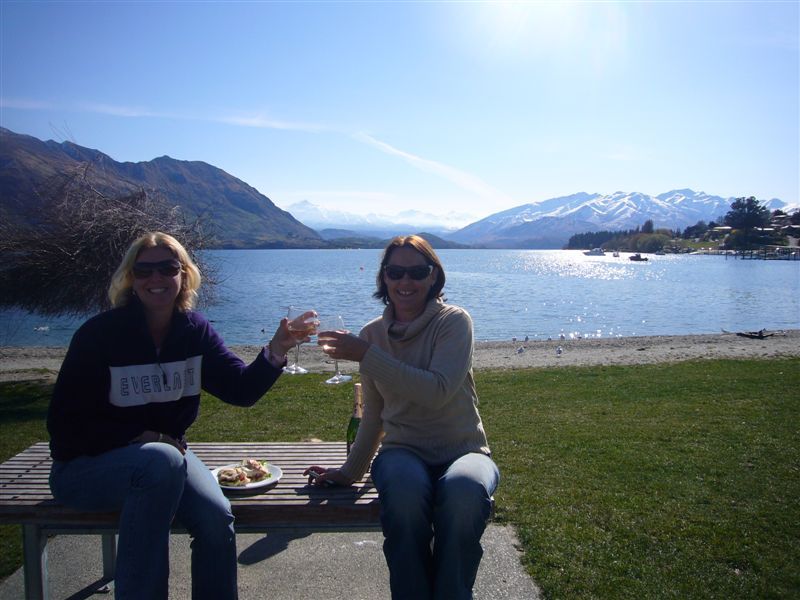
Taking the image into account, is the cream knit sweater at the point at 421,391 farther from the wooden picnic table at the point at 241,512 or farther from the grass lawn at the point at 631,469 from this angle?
the grass lawn at the point at 631,469

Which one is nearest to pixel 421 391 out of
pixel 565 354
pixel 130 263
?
pixel 130 263

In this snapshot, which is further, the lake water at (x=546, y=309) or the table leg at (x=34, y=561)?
the lake water at (x=546, y=309)

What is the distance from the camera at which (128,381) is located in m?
3.28

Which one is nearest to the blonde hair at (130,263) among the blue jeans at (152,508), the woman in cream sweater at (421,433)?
the blue jeans at (152,508)

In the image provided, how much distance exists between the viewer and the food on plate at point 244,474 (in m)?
3.60

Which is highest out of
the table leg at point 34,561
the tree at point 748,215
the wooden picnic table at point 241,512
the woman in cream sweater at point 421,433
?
the tree at point 748,215

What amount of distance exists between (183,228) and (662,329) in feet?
118

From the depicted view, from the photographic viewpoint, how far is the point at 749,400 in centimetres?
1010

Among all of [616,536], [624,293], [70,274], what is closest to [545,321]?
[624,293]

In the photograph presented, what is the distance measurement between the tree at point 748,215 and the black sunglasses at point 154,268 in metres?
178

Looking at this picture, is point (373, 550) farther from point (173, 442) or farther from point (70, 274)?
point (70, 274)

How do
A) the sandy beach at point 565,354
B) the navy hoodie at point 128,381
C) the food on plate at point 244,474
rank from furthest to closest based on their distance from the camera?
the sandy beach at point 565,354
the food on plate at point 244,474
the navy hoodie at point 128,381

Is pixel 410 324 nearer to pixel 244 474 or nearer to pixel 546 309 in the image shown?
pixel 244 474

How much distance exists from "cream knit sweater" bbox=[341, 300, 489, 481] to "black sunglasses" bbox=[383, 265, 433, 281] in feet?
0.62
